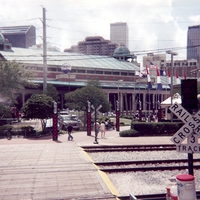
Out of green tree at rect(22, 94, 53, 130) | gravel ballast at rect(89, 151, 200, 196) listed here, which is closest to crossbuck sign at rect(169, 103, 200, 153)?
gravel ballast at rect(89, 151, 200, 196)

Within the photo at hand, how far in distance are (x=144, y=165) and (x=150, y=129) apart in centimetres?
1390

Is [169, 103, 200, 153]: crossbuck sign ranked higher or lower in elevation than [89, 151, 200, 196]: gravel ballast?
higher

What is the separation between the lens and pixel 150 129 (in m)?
28.9

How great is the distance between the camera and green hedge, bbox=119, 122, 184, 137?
28.2 metres

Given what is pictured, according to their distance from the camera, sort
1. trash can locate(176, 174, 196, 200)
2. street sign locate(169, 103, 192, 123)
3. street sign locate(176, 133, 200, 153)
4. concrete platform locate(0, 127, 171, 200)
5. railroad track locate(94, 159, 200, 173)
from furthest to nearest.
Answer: railroad track locate(94, 159, 200, 173) → concrete platform locate(0, 127, 171, 200) → street sign locate(169, 103, 192, 123) → street sign locate(176, 133, 200, 153) → trash can locate(176, 174, 196, 200)

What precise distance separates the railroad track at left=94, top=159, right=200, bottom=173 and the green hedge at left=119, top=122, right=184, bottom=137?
12392 mm

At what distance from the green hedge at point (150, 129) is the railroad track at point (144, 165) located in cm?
1239

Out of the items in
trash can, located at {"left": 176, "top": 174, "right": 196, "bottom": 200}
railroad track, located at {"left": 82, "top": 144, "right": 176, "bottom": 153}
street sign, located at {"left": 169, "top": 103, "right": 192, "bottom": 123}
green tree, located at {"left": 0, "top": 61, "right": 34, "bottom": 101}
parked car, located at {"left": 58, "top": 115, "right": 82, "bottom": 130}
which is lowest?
railroad track, located at {"left": 82, "top": 144, "right": 176, "bottom": 153}

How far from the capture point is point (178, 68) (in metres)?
191

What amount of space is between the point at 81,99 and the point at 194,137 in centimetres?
3353

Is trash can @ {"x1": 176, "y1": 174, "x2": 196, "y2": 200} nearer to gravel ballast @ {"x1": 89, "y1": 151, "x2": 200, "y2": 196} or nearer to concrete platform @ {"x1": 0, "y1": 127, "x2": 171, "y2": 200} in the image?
gravel ballast @ {"x1": 89, "y1": 151, "x2": 200, "y2": 196}

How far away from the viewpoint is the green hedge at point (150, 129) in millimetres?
28234

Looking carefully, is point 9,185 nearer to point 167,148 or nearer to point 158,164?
point 158,164

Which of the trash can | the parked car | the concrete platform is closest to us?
the trash can
